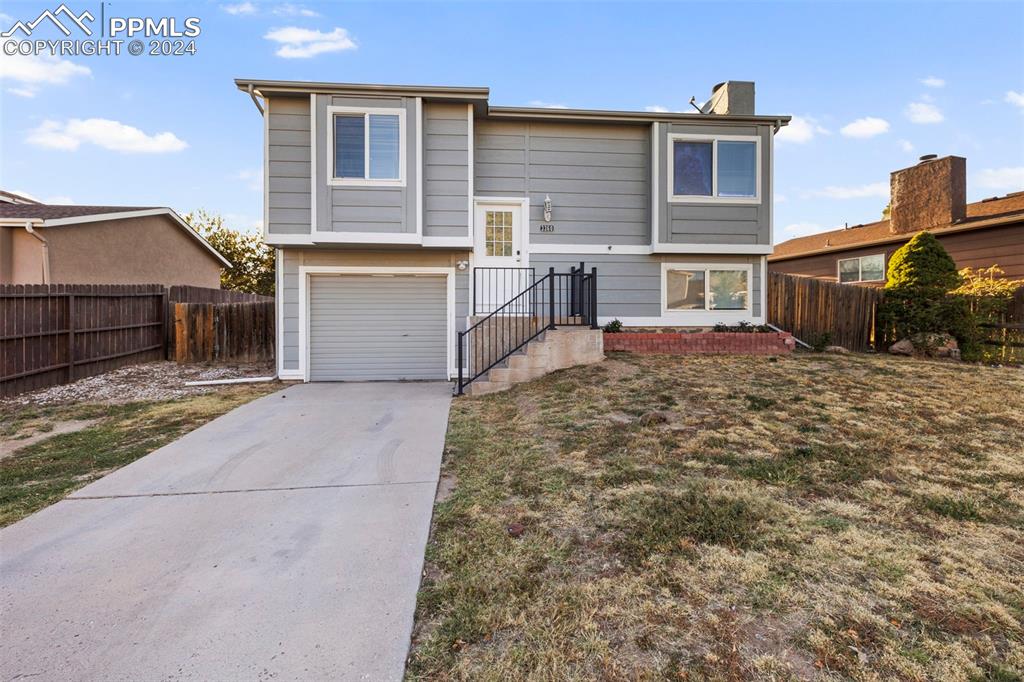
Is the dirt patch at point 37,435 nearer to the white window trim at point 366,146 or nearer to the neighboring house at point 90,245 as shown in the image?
the white window trim at point 366,146

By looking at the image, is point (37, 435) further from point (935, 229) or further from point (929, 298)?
point (935, 229)

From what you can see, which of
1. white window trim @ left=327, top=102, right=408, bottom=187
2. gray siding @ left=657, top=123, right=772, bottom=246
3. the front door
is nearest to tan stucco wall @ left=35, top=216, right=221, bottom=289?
white window trim @ left=327, top=102, right=408, bottom=187

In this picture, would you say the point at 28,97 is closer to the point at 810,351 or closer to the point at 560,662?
the point at 560,662

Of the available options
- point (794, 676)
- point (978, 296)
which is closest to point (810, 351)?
point (978, 296)

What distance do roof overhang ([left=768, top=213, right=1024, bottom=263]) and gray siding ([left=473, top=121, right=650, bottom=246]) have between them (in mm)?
7157

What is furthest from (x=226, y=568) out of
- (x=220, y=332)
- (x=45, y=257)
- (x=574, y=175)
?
(x=45, y=257)

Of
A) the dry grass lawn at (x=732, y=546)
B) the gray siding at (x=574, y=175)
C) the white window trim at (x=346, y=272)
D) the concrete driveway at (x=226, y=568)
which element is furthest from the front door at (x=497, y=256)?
the concrete driveway at (x=226, y=568)

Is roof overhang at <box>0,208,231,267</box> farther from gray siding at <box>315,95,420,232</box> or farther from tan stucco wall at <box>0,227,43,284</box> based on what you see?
gray siding at <box>315,95,420,232</box>

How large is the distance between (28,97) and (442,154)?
6774mm

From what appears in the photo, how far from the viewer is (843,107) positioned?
11.1 metres

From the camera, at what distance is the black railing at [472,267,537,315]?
8586 mm

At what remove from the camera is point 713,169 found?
29.0 ft

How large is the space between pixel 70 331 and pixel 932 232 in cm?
2031

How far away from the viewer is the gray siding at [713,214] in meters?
8.73
